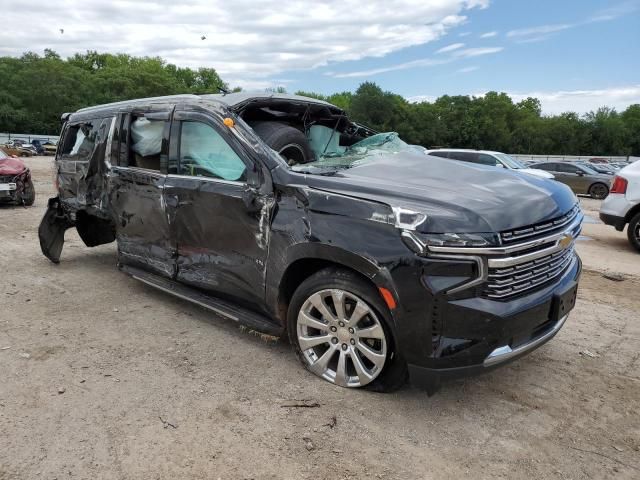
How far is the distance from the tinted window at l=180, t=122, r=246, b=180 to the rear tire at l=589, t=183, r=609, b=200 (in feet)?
62.7

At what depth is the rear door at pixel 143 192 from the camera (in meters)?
4.29

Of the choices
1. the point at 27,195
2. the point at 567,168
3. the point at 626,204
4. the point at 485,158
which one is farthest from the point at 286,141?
the point at 567,168

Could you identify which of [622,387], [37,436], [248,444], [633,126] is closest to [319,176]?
[248,444]

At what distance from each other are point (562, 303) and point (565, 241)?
0.40 m

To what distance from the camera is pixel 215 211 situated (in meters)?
3.78

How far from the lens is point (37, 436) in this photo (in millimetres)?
2758

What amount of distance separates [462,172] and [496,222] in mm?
932

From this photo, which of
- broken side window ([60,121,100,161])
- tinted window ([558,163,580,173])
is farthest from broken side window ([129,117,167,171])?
tinted window ([558,163,580,173])

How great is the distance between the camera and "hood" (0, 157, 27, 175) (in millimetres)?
10734

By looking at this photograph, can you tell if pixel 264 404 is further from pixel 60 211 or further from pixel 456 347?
pixel 60 211

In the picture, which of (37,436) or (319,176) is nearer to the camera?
(37,436)

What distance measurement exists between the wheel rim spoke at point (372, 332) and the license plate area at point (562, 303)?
104cm

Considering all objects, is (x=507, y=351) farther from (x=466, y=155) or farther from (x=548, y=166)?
(x=548, y=166)

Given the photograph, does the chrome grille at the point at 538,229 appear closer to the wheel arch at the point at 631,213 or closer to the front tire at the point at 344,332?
the front tire at the point at 344,332
